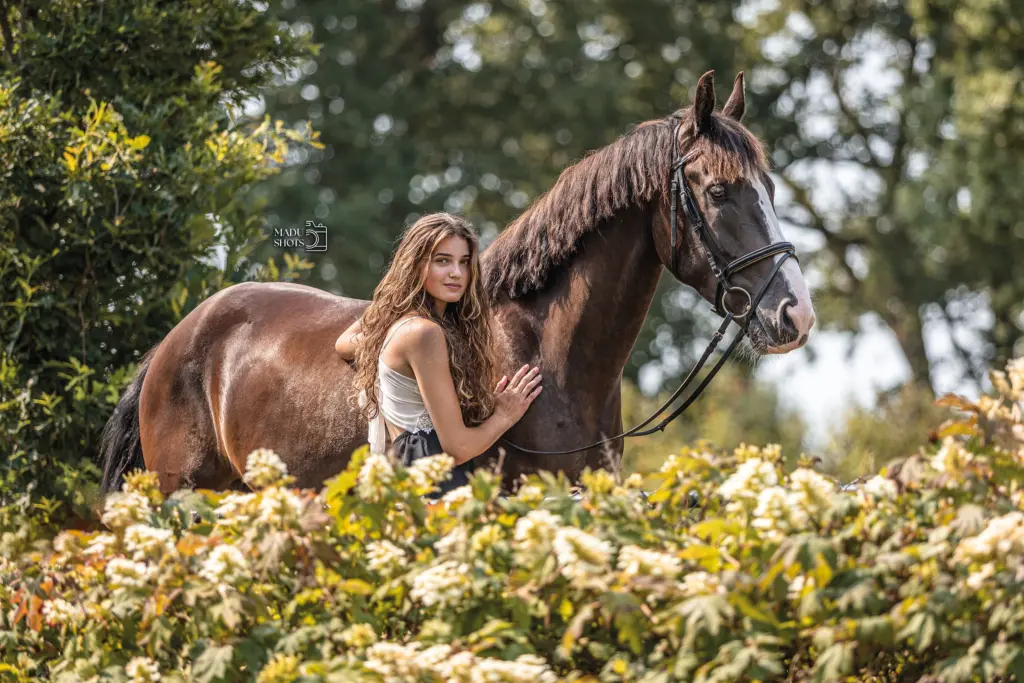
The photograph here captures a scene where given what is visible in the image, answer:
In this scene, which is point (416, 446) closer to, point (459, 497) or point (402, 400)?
point (402, 400)

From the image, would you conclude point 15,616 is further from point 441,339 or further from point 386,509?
point 441,339

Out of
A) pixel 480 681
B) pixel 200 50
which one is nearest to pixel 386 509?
pixel 480 681

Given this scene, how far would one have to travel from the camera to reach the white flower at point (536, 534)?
2574mm

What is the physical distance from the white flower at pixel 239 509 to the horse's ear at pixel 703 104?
92.6 inches

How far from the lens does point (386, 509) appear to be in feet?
9.23

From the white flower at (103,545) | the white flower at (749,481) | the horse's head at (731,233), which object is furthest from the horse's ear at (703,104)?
the white flower at (103,545)

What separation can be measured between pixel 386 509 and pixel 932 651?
1237 millimetres

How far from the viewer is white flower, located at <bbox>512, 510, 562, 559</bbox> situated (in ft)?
8.45

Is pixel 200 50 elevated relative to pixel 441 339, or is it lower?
elevated

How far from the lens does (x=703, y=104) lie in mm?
4500

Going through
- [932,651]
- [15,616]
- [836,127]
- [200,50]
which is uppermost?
[836,127]

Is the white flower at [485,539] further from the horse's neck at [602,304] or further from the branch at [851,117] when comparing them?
the branch at [851,117]

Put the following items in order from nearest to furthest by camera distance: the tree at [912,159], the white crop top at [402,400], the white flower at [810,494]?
the white flower at [810,494] < the white crop top at [402,400] < the tree at [912,159]

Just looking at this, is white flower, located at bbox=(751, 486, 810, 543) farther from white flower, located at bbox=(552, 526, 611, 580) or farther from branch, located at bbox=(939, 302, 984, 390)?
branch, located at bbox=(939, 302, 984, 390)
